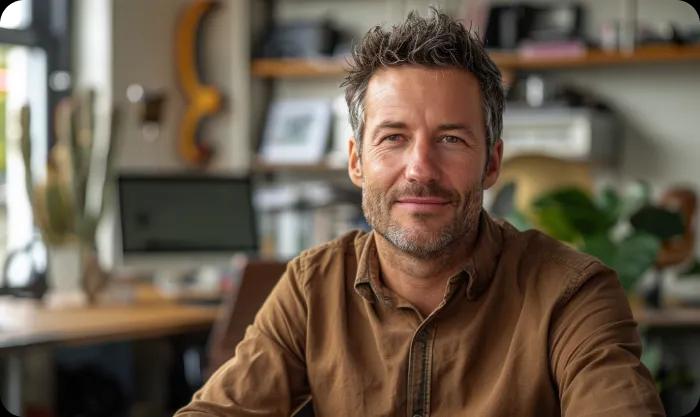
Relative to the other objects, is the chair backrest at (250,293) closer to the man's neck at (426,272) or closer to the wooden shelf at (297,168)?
the man's neck at (426,272)

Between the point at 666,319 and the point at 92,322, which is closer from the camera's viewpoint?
the point at 92,322

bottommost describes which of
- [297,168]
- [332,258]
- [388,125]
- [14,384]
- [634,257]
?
[14,384]

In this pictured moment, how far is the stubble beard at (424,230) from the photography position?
5.25ft

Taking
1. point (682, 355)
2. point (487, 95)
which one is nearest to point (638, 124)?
point (682, 355)

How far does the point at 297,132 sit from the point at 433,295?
4400mm

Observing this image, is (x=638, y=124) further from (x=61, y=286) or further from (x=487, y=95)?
(x=487, y=95)

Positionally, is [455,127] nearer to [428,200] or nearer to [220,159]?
[428,200]

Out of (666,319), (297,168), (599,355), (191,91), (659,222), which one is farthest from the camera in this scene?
(297,168)

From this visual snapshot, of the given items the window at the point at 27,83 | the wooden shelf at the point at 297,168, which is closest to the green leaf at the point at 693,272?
the wooden shelf at the point at 297,168

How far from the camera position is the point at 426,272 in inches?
65.3

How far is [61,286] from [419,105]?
9.38ft

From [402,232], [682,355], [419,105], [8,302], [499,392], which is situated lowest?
[682,355]

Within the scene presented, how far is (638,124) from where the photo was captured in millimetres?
5625

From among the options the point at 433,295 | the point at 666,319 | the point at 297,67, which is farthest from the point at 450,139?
the point at 297,67
